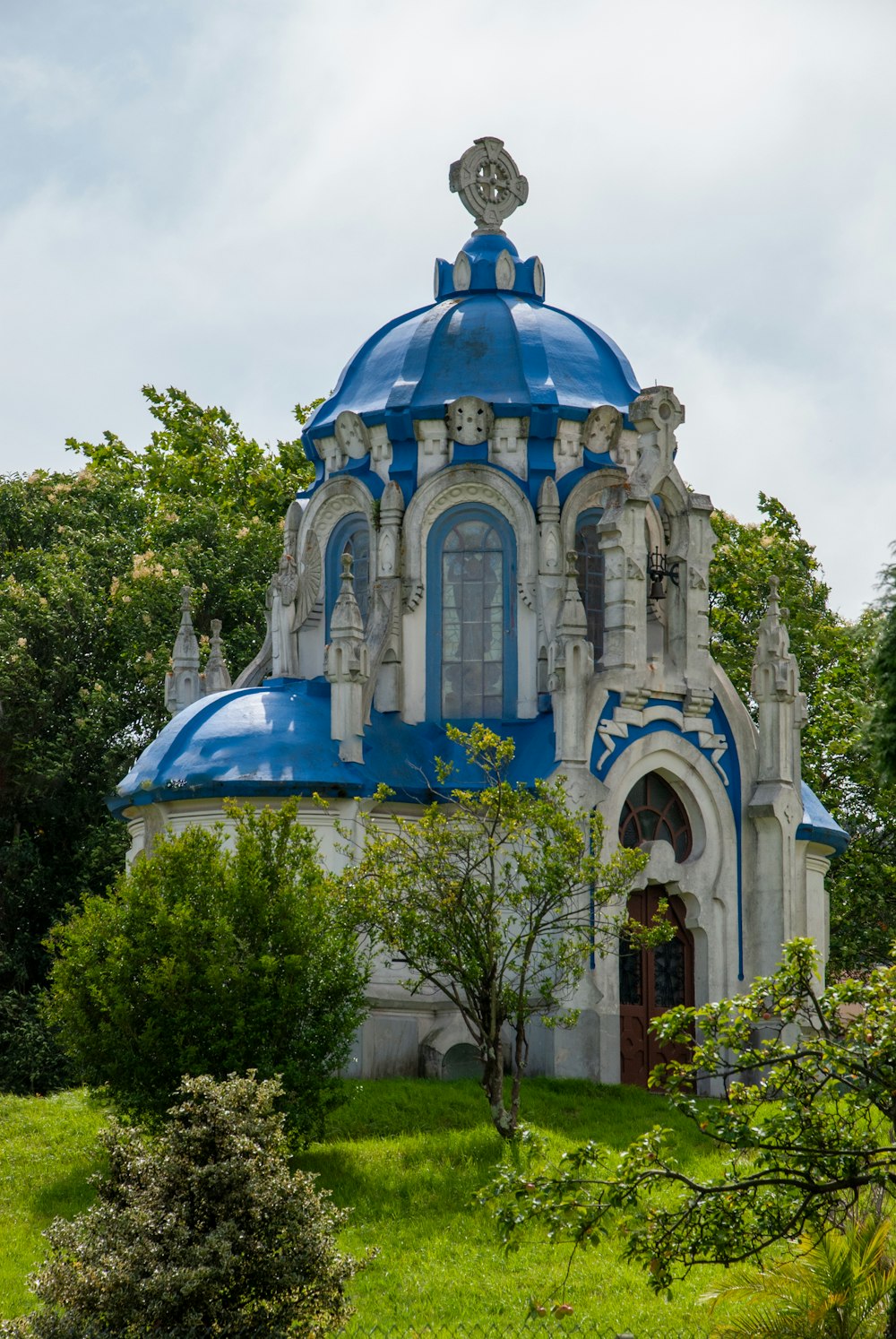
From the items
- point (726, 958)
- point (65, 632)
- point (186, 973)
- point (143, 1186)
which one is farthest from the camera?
point (65, 632)

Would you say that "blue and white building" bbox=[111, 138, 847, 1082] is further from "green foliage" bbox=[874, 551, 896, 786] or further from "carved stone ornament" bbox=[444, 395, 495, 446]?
"green foliage" bbox=[874, 551, 896, 786]

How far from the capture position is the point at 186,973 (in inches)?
942

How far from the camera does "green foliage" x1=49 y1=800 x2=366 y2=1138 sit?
2388 centimetres

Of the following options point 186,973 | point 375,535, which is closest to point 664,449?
point 375,535

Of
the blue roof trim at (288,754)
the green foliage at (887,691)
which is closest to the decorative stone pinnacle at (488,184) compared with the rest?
the blue roof trim at (288,754)

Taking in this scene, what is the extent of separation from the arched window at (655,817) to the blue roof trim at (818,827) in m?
1.96

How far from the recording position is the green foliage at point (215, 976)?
2388 centimetres

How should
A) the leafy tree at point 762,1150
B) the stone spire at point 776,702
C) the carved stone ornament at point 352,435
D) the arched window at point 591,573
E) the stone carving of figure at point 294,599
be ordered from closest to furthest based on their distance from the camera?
1. the leafy tree at point 762,1150
2. the stone spire at point 776,702
3. the arched window at point 591,573
4. the carved stone ornament at point 352,435
5. the stone carving of figure at point 294,599

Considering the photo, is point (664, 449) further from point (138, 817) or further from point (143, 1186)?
point (143, 1186)

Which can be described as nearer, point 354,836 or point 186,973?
point 186,973

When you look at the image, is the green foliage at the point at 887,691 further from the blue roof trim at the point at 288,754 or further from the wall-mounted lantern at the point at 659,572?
the wall-mounted lantern at the point at 659,572

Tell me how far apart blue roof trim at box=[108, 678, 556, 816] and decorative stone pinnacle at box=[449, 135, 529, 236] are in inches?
375

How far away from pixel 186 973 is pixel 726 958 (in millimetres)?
10494

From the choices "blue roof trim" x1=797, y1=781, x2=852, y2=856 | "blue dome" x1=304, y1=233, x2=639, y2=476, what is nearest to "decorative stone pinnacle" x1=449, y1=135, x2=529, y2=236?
"blue dome" x1=304, y1=233, x2=639, y2=476
